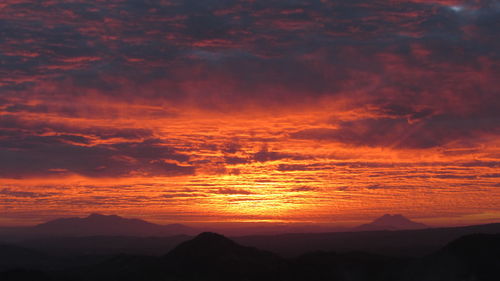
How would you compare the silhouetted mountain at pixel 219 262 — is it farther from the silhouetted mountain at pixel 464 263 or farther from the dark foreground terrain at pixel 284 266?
the silhouetted mountain at pixel 464 263

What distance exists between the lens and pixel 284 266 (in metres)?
134

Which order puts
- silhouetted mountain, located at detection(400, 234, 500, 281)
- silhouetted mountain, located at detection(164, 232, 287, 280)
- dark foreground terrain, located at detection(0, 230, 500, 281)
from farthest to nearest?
silhouetted mountain, located at detection(164, 232, 287, 280), dark foreground terrain, located at detection(0, 230, 500, 281), silhouetted mountain, located at detection(400, 234, 500, 281)

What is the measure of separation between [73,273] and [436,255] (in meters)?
96.8

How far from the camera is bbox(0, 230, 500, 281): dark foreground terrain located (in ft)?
357

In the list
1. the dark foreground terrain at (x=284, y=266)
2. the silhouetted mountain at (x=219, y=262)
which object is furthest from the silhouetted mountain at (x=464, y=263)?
the silhouetted mountain at (x=219, y=262)

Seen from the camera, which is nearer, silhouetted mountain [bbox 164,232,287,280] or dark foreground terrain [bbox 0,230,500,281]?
dark foreground terrain [bbox 0,230,500,281]

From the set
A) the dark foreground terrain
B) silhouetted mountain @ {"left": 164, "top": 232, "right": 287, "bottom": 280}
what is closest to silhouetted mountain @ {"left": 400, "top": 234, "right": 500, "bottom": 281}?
the dark foreground terrain

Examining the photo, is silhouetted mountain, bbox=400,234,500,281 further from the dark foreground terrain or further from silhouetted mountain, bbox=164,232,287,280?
silhouetted mountain, bbox=164,232,287,280

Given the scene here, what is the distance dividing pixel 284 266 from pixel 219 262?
18530 millimetres

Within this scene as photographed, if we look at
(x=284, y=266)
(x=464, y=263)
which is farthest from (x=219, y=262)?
(x=464, y=263)

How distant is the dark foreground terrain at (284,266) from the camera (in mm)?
108875

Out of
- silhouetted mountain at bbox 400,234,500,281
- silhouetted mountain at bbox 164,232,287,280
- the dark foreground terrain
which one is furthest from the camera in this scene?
silhouetted mountain at bbox 164,232,287,280

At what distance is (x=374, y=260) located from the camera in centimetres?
13300

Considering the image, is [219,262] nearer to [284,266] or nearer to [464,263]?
[284,266]
